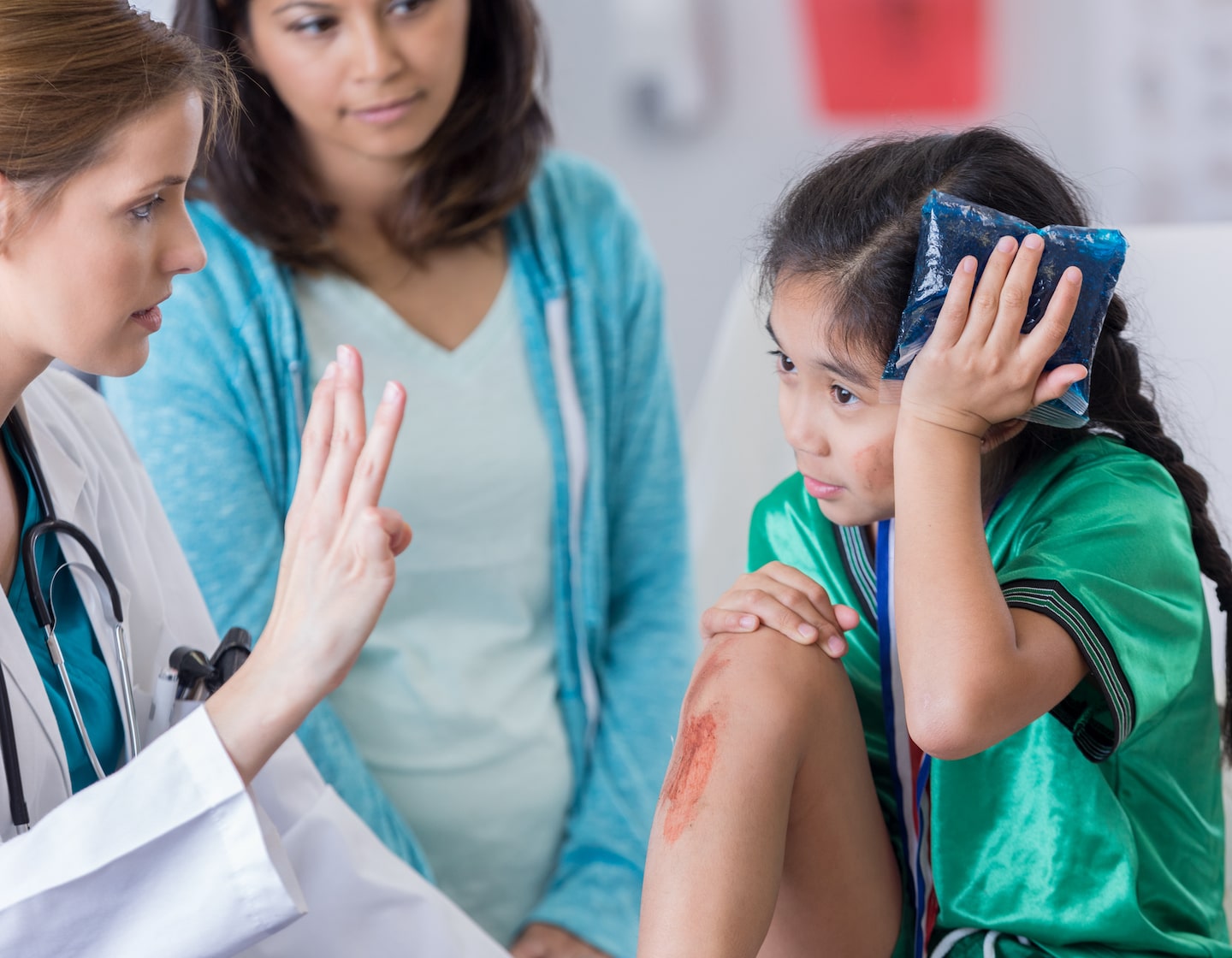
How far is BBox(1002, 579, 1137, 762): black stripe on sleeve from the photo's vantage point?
2.70ft

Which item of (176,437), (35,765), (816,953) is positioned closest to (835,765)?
(816,953)

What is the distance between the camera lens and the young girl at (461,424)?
1267 millimetres

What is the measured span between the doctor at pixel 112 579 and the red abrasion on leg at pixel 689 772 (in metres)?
0.22

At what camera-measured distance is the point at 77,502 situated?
3.31 ft

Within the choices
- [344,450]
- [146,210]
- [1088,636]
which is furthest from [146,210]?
[1088,636]

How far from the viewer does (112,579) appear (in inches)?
37.6

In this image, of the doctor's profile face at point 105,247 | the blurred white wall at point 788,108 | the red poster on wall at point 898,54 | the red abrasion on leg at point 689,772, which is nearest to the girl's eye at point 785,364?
the red abrasion on leg at point 689,772

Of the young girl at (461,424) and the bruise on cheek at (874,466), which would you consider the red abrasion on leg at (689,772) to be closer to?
the bruise on cheek at (874,466)

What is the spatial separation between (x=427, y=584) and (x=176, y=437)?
29 centimetres

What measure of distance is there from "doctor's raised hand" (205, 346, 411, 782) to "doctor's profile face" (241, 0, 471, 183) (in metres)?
0.54

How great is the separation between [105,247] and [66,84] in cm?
10

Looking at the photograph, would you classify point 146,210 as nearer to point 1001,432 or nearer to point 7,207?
point 7,207

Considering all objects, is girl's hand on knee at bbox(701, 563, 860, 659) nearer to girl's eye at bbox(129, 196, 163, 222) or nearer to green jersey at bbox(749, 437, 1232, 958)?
green jersey at bbox(749, 437, 1232, 958)

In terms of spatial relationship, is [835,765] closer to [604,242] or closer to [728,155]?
[604,242]
